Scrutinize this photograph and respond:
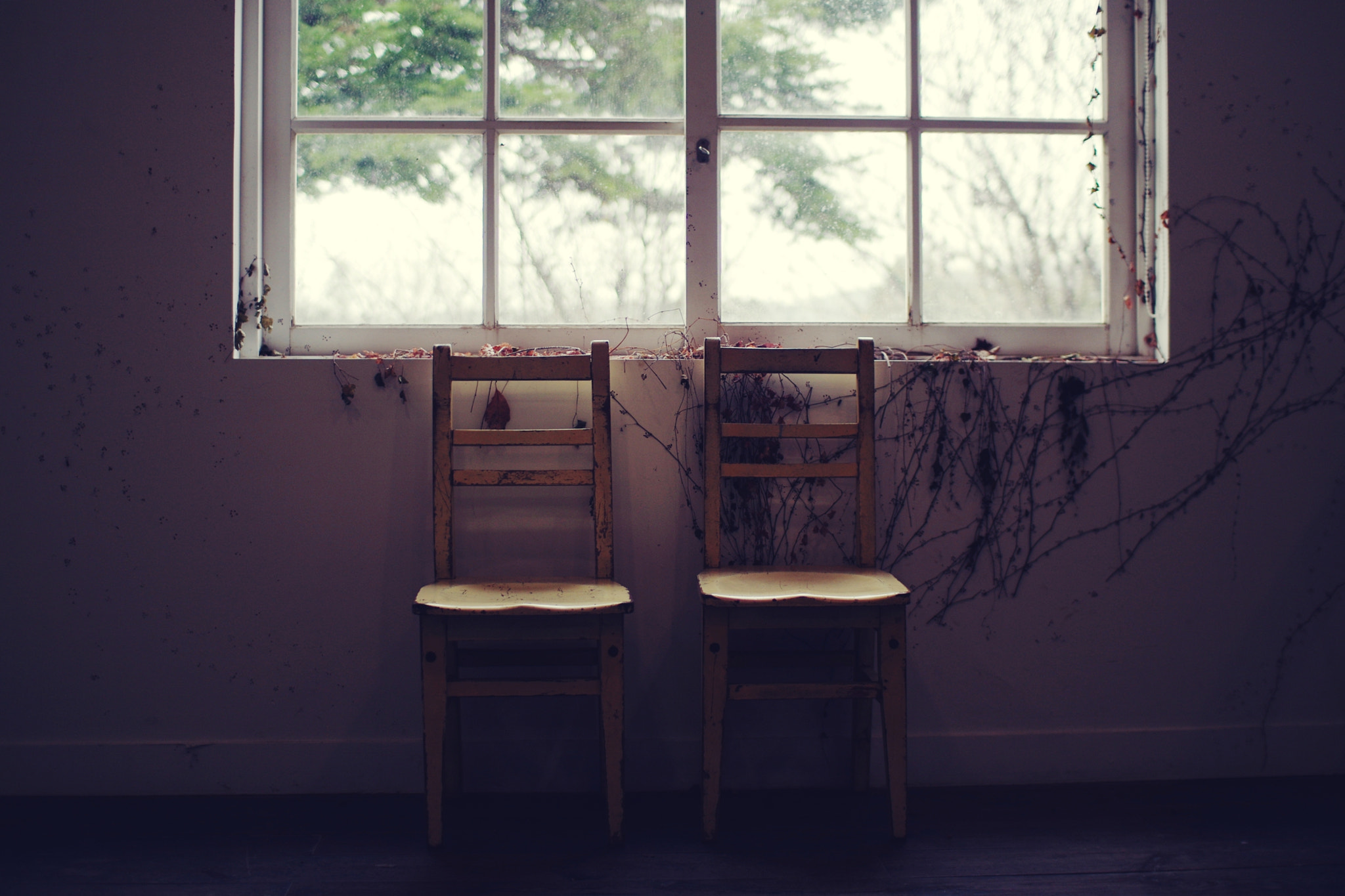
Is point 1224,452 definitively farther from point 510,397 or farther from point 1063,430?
point 510,397

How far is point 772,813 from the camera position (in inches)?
70.6

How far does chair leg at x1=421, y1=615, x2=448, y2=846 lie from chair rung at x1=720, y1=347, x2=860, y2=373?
2.73ft

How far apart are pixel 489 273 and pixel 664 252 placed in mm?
444

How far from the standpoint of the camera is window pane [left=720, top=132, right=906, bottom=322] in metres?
2.08

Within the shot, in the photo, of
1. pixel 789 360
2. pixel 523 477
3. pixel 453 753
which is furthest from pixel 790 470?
pixel 453 753

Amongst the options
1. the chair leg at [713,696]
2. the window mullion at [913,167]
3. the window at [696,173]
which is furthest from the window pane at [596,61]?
the chair leg at [713,696]

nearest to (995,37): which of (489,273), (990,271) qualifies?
(990,271)

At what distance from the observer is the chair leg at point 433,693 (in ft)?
5.08

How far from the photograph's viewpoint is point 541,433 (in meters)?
1.83

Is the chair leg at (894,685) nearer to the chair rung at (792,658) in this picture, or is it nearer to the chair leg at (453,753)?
the chair rung at (792,658)

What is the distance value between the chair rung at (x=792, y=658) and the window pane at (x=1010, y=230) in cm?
89

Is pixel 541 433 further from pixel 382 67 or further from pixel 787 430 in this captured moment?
pixel 382 67

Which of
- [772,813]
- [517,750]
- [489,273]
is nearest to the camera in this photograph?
[772,813]

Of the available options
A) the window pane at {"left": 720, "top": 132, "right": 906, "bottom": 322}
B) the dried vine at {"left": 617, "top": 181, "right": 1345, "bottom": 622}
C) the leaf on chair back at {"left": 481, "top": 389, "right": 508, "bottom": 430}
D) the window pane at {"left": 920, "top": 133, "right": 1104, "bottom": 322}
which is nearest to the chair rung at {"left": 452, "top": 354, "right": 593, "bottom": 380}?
the leaf on chair back at {"left": 481, "top": 389, "right": 508, "bottom": 430}
